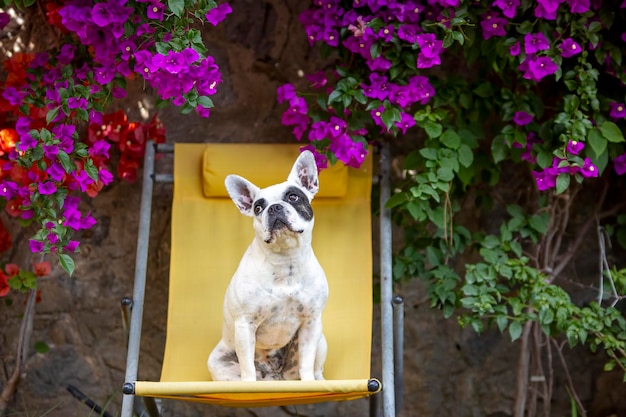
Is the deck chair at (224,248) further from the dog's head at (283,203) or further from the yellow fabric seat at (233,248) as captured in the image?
the dog's head at (283,203)

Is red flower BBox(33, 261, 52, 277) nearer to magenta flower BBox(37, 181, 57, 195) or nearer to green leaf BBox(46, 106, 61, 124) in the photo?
magenta flower BBox(37, 181, 57, 195)

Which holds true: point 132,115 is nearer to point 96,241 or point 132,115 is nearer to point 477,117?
point 96,241

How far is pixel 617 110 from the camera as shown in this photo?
3.32m

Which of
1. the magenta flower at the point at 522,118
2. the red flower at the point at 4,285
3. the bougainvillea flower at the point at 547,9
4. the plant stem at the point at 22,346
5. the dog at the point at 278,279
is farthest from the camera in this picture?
the plant stem at the point at 22,346

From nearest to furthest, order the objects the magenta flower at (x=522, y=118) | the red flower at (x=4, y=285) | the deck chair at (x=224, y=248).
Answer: the deck chair at (x=224, y=248) → the magenta flower at (x=522, y=118) → the red flower at (x=4, y=285)

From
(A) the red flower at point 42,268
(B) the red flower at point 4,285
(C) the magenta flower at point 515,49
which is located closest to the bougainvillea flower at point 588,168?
(C) the magenta flower at point 515,49

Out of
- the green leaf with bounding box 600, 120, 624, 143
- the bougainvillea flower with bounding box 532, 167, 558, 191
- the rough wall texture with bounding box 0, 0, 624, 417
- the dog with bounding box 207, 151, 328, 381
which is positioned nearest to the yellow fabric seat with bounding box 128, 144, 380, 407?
the dog with bounding box 207, 151, 328, 381

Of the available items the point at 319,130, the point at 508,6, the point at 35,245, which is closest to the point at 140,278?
the point at 35,245

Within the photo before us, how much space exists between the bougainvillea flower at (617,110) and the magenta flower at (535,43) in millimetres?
332

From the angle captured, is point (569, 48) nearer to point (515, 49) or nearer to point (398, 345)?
point (515, 49)

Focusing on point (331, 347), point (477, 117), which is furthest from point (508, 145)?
point (331, 347)

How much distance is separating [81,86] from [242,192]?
63cm

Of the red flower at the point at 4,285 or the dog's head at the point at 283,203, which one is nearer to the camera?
the dog's head at the point at 283,203

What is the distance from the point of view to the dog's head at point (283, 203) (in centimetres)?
288
